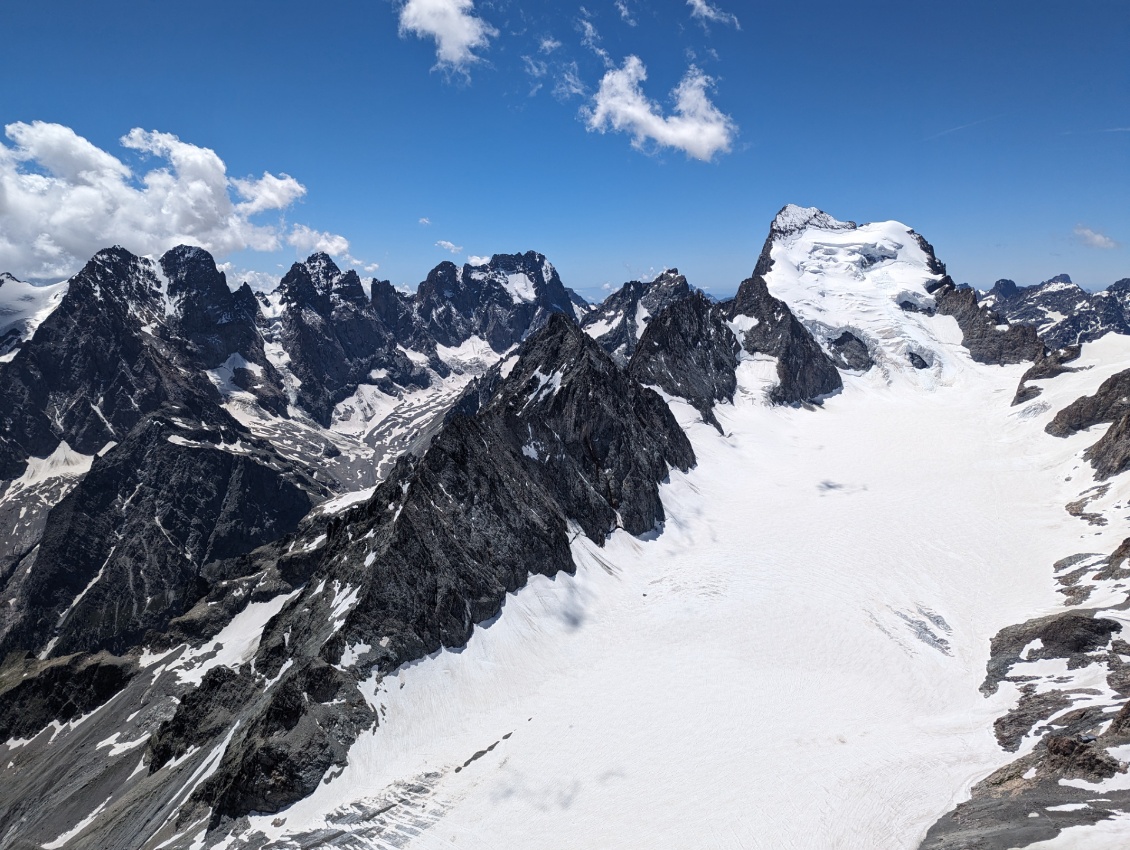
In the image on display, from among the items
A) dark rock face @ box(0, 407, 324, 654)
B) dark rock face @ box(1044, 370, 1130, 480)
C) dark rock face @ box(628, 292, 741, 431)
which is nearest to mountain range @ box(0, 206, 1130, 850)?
dark rock face @ box(1044, 370, 1130, 480)

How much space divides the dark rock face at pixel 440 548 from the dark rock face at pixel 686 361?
124 feet

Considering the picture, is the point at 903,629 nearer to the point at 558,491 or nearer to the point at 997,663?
the point at 997,663

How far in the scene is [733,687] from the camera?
6925cm

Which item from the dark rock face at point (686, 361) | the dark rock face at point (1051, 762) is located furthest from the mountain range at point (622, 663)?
the dark rock face at point (686, 361)

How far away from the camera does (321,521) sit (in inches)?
5044

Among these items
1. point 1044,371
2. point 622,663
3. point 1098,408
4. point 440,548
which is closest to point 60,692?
point 440,548

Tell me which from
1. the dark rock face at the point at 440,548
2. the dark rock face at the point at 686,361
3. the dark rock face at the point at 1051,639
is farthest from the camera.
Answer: the dark rock face at the point at 686,361

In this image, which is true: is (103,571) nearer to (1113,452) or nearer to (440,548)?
(440,548)

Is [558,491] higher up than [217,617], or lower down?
higher up

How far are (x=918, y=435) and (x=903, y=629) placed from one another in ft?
338

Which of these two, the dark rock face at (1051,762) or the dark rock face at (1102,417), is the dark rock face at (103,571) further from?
the dark rock face at (1102,417)

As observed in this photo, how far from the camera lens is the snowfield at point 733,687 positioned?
5244 centimetres

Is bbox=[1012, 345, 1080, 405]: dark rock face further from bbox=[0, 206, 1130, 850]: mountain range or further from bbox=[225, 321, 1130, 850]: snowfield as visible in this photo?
bbox=[225, 321, 1130, 850]: snowfield

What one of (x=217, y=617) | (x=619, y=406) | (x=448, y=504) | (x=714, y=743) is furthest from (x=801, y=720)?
(x=217, y=617)
